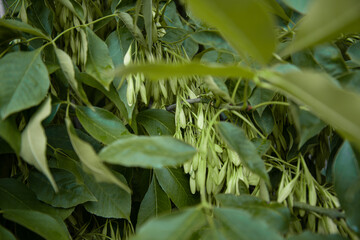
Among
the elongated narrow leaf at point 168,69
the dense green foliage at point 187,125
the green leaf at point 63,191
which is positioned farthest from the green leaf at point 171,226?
the green leaf at point 63,191

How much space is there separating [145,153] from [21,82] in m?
0.18

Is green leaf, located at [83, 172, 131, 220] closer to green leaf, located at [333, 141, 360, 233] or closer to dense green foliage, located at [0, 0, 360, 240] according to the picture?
dense green foliage, located at [0, 0, 360, 240]

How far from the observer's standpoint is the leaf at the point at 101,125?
42cm

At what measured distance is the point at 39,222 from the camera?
39 centimetres

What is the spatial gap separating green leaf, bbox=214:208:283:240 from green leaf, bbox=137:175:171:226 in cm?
23

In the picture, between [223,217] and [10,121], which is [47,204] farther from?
[223,217]

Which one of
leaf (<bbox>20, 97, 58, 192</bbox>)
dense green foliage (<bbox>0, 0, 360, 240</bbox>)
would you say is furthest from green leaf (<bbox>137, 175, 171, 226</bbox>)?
leaf (<bbox>20, 97, 58, 192</bbox>)

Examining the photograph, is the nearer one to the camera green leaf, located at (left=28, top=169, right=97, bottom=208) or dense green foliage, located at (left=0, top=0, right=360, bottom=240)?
dense green foliage, located at (left=0, top=0, right=360, bottom=240)

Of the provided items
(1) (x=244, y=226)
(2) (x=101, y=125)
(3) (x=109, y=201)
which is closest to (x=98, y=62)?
(2) (x=101, y=125)

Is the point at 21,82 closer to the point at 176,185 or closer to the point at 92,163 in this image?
the point at 92,163

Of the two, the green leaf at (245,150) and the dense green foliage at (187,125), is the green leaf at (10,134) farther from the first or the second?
the green leaf at (245,150)

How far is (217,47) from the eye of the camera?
0.44 metres

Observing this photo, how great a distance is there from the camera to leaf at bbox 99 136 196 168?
0.90ft

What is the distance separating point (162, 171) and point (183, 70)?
317 mm
